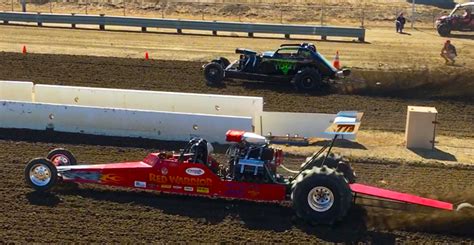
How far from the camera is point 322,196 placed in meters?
9.09

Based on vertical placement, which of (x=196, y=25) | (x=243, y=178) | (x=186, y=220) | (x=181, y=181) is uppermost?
(x=196, y=25)

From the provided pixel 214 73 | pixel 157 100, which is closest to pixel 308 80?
pixel 214 73

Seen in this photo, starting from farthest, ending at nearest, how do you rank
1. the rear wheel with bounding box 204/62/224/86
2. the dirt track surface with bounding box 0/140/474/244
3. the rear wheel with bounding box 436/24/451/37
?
the rear wheel with bounding box 436/24/451/37, the rear wheel with bounding box 204/62/224/86, the dirt track surface with bounding box 0/140/474/244

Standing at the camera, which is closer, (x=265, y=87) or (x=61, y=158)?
(x=61, y=158)

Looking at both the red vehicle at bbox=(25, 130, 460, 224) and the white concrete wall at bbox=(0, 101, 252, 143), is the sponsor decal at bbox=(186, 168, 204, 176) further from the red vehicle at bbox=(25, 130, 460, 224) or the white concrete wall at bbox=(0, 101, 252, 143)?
the white concrete wall at bbox=(0, 101, 252, 143)

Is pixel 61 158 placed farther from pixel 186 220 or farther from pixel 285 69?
pixel 285 69

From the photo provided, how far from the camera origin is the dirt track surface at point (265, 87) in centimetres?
1661

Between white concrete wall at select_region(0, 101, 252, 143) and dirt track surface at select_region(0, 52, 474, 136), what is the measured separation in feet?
11.9

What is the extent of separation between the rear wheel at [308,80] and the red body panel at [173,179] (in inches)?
375

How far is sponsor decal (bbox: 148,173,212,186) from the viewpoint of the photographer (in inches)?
381

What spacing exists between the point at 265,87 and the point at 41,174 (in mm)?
10264

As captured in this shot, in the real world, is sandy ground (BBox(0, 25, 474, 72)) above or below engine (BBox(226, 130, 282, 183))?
above

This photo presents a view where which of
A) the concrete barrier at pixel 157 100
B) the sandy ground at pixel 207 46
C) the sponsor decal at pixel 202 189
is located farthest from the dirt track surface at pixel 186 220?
the sandy ground at pixel 207 46

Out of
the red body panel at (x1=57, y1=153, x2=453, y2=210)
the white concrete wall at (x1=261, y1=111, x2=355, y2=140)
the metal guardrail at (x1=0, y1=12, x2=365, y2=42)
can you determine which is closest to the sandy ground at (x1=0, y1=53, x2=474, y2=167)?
the white concrete wall at (x1=261, y1=111, x2=355, y2=140)
